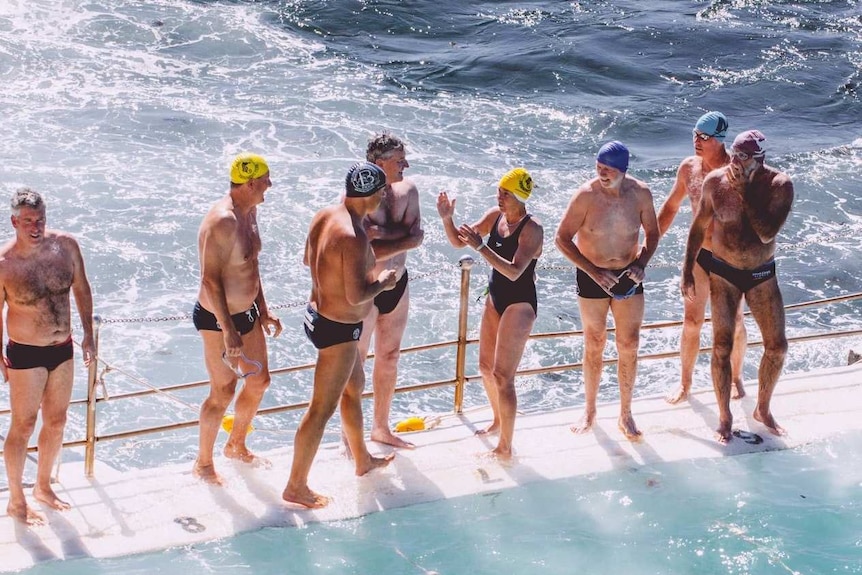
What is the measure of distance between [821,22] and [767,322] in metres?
23.5

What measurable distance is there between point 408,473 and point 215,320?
1.53 meters

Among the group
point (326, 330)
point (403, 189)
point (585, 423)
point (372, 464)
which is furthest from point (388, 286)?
point (585, 423)

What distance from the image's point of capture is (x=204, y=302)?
21.7 ft

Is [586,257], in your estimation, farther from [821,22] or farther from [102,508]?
[821,22]

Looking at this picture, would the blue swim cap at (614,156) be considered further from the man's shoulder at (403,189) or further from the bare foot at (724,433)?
the bare foot at (724,433)

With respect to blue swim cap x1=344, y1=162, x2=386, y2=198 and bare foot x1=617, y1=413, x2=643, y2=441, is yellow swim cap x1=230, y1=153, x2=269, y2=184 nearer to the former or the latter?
blue swim cap x1=344, y1=162, x2=386, y2=198

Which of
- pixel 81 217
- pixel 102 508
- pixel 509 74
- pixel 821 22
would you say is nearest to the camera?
pixel 102 508

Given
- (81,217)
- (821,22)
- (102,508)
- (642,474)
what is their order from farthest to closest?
1. (821,22)
2. (81,217)
3. (642,474)
4. (102,508)

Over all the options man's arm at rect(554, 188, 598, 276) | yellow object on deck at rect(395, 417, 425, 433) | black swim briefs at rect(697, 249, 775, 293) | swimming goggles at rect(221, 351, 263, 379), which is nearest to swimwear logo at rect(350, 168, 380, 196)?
swimming goggles at rect(221, 351, 263, 379)

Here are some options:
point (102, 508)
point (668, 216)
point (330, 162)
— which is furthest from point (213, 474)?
point (330, 162)

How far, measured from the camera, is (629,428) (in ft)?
25.2

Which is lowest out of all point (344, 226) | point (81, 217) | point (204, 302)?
point (81, 217)

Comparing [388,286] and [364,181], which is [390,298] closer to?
[388,286]

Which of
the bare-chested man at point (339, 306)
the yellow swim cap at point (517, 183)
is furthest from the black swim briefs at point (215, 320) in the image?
the yellow swim cap at point (517, 183)
